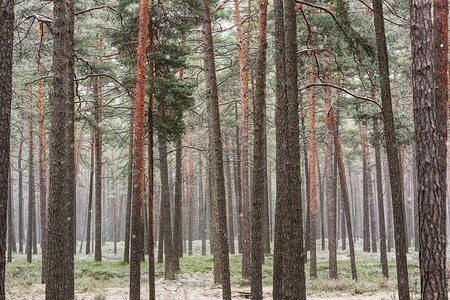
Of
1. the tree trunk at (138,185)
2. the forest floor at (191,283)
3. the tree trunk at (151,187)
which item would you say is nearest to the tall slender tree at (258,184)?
the tree trunk at (151,187)

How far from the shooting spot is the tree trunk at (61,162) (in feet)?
23.9

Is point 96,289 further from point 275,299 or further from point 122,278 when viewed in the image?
point 275,299

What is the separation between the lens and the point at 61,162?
24.2 ft

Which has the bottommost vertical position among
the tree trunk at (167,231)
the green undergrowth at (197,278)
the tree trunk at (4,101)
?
the green undergrowth at (197,278)

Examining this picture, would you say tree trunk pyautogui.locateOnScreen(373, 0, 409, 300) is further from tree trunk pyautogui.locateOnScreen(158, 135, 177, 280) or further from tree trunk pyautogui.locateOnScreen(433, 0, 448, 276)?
tree trunk pyautogui.locateOnScreen(158, 135, 177, 280)

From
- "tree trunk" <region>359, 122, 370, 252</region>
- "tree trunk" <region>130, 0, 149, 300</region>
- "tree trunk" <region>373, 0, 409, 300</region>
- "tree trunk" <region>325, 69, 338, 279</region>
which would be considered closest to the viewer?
"tree trunk" <region>373, 0, 409, 300</region>

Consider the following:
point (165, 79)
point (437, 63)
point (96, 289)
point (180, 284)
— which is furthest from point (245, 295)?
point (437, 63)

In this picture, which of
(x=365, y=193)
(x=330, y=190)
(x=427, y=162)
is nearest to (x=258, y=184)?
(x=427, y=162)

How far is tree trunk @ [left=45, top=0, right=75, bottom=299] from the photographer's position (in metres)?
7.27

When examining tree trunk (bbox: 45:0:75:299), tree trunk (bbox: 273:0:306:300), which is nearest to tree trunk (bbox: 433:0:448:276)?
tree trunk (bbox: 273:0:306:300)

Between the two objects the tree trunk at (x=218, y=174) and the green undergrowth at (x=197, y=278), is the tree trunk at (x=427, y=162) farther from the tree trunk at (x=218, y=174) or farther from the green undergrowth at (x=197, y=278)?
the green undergrowth at (x=197, y=278)

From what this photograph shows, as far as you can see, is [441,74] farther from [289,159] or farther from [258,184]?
[258,184]

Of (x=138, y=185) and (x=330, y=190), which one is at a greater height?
(x=138, y=185)

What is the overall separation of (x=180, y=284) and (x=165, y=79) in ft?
24.9
